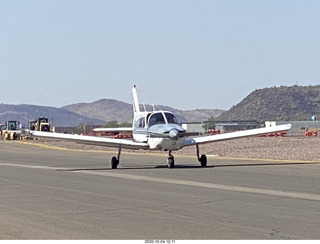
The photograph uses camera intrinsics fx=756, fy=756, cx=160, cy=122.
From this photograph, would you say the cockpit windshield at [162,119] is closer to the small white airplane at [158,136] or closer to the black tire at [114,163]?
the small white airplane at [158,136]

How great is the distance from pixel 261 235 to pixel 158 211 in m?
3.58

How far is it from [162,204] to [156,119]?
13193mm

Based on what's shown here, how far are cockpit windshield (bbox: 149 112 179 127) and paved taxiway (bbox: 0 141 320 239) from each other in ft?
9.07

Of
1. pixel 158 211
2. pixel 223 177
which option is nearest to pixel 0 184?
pixel 223 177

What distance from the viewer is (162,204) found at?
16.0 metres

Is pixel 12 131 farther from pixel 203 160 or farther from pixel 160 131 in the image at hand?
pixel 160 131

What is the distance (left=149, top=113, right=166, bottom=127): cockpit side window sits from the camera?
2891 cm

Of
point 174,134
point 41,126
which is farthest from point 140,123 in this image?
point 41,126

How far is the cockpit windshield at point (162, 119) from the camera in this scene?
2886 centimetres

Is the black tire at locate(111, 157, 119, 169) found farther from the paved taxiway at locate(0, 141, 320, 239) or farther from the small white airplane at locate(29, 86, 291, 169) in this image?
the paved taxiway at locate(0, 141, 320, 239)

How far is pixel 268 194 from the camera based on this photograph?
18016 millimetres

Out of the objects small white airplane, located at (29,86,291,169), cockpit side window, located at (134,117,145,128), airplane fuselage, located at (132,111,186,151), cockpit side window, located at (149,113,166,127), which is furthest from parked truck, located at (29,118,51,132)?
cockpit side window, located at (149,113,166,127)

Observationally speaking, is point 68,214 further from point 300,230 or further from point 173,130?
point 173,130

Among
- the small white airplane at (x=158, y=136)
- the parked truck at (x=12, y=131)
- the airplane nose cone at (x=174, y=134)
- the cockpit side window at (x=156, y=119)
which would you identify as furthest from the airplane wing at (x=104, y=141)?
the parked truck at (x=12, y=131)
